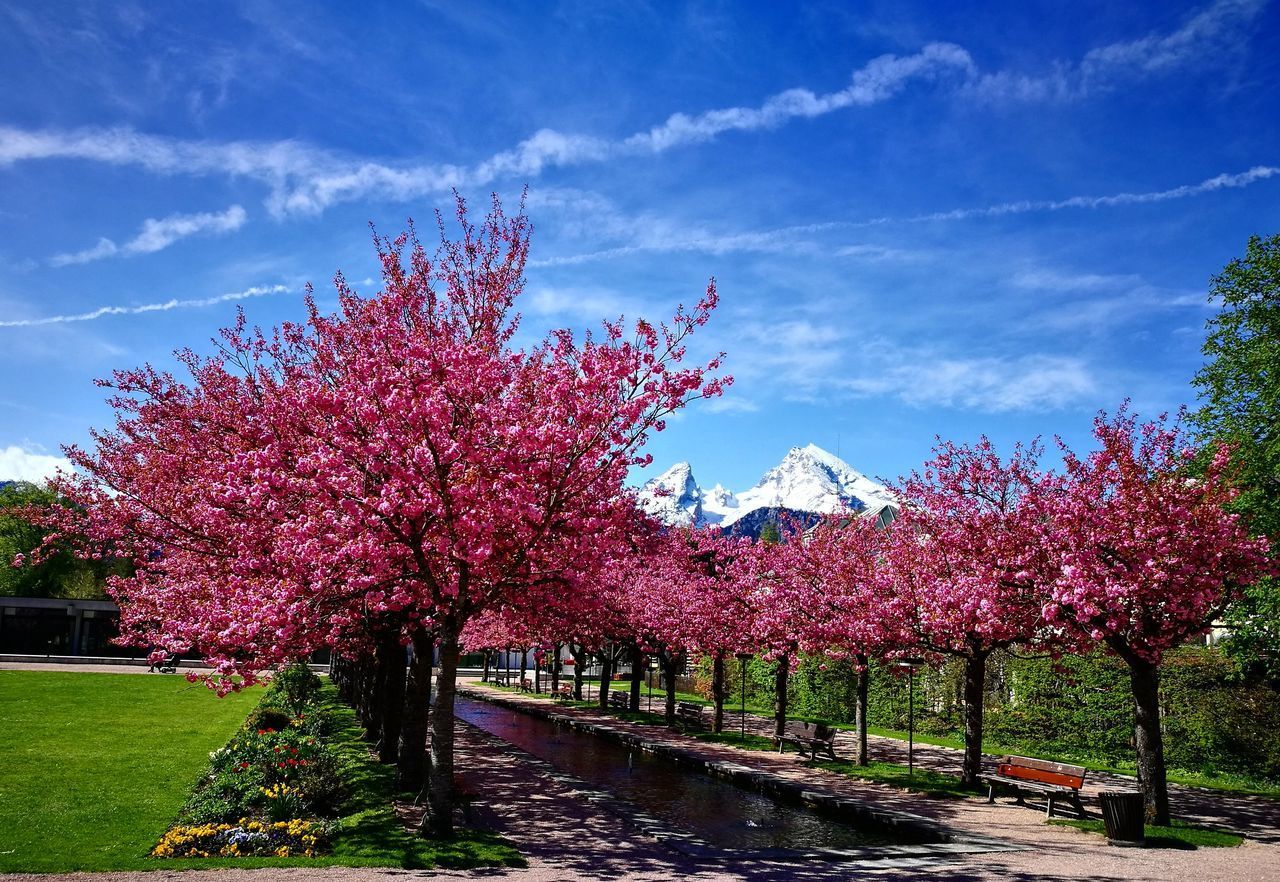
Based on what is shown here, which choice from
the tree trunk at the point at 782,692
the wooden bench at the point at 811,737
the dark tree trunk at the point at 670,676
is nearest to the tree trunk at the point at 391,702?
the wooden bench at the point at 811,737

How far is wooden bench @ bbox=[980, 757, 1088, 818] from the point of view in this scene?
1588 cm

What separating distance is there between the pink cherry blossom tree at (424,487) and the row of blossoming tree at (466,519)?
0.05m

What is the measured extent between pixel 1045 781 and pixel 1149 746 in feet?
7.64

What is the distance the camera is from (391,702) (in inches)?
782

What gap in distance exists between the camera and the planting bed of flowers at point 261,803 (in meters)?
11.3

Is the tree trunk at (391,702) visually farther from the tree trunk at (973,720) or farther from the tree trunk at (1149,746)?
the tree trunk at (1149,746)

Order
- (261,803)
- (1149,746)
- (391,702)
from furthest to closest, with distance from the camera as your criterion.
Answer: (391,702) < (1149,746) < (261,803)

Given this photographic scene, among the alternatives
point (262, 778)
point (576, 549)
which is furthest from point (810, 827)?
point (262, 778)

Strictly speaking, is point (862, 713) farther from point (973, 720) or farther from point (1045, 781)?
point (1045, 781)

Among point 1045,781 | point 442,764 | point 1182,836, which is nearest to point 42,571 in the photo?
point 442,764

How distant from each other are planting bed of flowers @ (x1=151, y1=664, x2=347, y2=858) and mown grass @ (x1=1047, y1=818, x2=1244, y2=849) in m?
13.2

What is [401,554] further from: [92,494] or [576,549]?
[92,494]

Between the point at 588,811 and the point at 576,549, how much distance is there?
5622 mm

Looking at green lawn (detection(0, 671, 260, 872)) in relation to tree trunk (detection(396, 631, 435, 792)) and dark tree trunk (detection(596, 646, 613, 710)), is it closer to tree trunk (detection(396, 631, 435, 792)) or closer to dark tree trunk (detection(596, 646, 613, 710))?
tree trunk (detection(396, 631, 435, 792))
